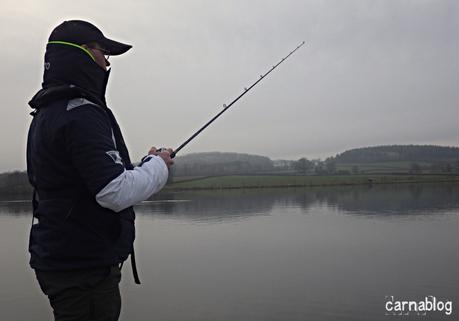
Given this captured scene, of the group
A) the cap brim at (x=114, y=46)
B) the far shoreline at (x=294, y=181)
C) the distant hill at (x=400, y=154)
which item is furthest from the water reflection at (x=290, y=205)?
the distant hill at (x=400, y=154)

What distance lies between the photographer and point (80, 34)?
7.39 feet

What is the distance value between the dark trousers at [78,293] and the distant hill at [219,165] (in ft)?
231

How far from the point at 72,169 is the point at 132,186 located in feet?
1.01

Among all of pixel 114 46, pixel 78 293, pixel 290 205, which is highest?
pixel 114 46

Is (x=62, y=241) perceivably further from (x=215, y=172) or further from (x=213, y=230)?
(x=215, y=172)

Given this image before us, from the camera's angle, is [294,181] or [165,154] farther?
[294,181]

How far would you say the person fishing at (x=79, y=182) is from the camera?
2.02 m

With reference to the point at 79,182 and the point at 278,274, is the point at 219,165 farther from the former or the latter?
the point at 79,182

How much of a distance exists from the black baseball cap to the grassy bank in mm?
65138

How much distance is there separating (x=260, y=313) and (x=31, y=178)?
7.48 meters

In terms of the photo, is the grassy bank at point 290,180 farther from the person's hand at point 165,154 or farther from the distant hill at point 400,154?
the person's hand at point 165,154

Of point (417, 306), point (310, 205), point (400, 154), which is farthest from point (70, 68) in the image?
point (400, 154)

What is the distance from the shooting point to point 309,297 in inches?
384

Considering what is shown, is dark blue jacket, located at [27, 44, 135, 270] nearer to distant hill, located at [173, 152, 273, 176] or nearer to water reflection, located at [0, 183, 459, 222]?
water reflection, located at [0, 183, 459, 222]
